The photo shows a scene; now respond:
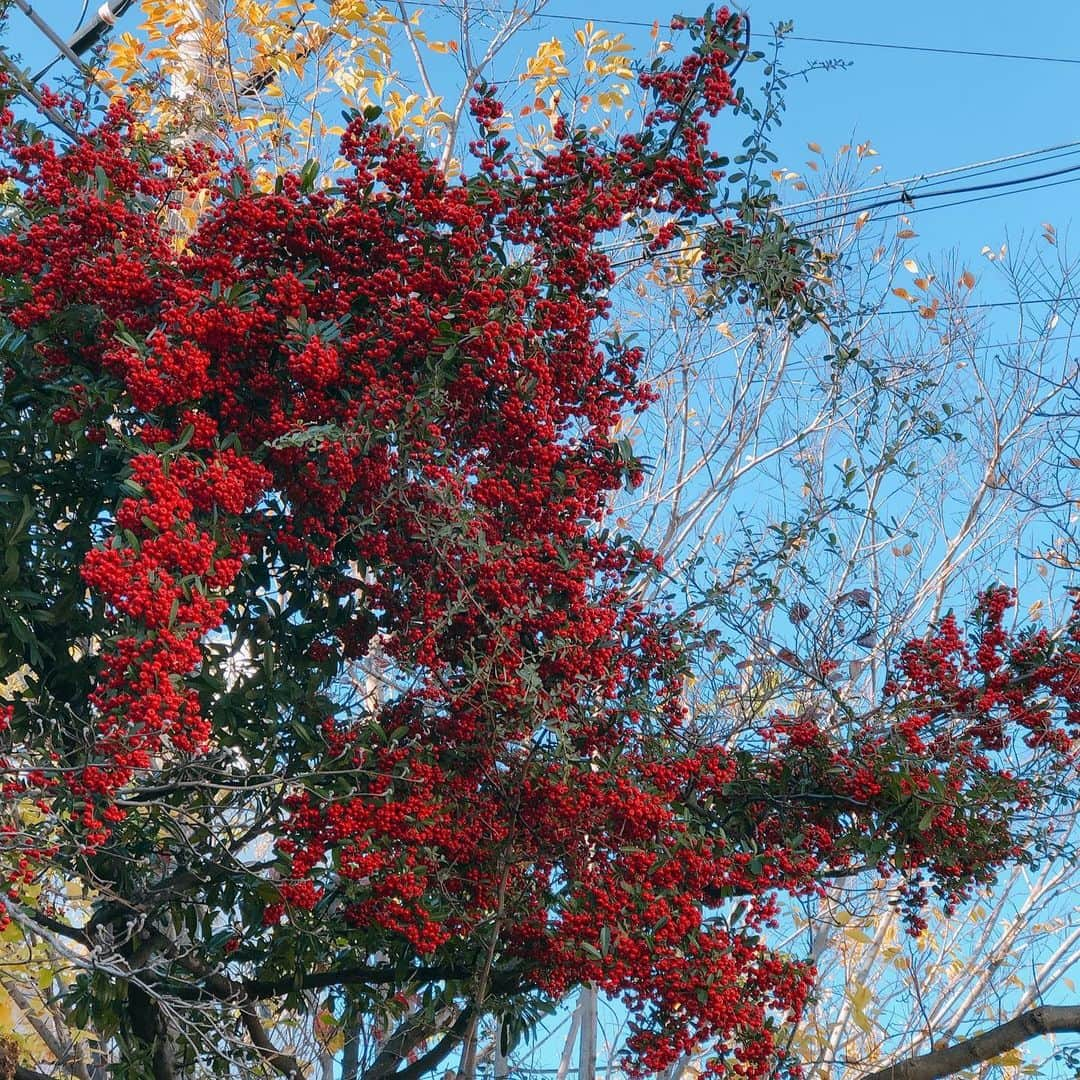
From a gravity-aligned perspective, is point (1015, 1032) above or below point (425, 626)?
below

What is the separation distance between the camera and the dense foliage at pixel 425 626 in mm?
3408

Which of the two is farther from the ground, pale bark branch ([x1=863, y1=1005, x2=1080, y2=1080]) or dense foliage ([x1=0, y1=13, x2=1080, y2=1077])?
dense foliage ([x1=0, y1=13, x2=1080, y2=1077])

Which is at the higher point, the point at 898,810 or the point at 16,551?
the point at 16,551

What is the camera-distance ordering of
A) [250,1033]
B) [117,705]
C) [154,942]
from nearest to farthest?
1. [117,705]
2. [154,942]
3. [250,1033]

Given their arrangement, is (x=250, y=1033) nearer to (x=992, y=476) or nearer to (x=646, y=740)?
(x=646, y=740)

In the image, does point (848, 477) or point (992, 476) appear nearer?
point (848, 477)

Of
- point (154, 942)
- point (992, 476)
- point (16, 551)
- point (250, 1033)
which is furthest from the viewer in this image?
point (992, 476)

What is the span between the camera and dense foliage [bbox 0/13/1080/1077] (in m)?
3.41

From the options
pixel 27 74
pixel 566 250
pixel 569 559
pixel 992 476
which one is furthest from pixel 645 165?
pixel 992 476

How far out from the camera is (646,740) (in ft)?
12.4

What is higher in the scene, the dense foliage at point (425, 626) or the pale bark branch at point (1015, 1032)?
the dense foliage at point (425, 626)

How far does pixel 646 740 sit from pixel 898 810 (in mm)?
839

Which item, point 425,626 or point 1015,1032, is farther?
point 425,626

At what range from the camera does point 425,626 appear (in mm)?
Result: 3689
